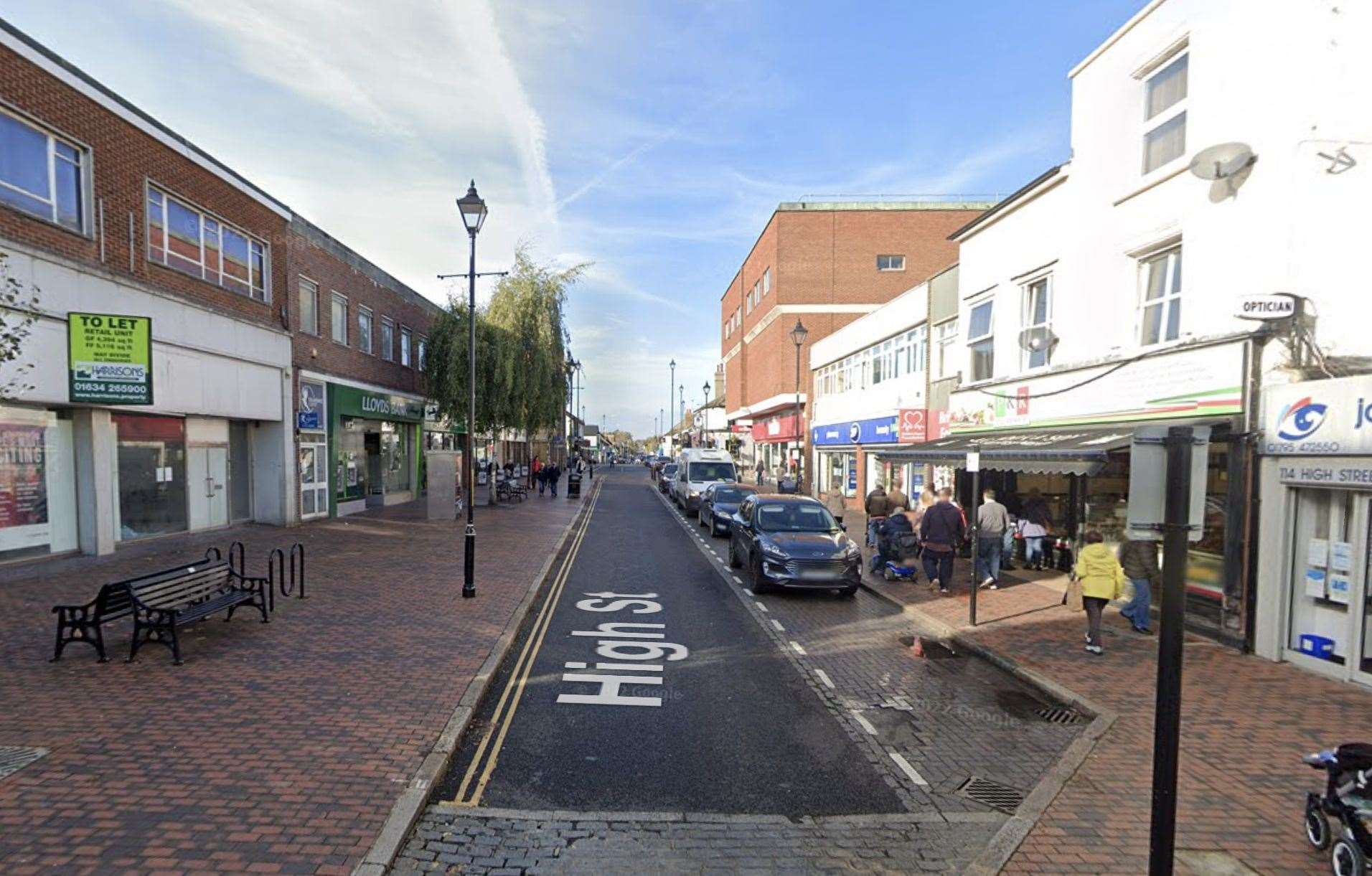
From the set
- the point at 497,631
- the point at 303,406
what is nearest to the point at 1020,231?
the point at 497,631

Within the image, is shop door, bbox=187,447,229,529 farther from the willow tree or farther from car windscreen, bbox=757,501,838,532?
car windscreen, bbox=757,501,838,532

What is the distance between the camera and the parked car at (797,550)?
10.8 m

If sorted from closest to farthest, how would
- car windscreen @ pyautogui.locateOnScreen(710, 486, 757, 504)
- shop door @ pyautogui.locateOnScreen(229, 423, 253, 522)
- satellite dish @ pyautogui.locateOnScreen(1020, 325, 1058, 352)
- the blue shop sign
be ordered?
satellite dish @ pyautogui.locateOnScreen(1020, 325, 1058, 352), shop door @ pyautogui.locateOnScreen(229, 423, 253, 522), car windscreen @ pyautogui.locateOnScreen(710, 486, 757, 504), the blue shop sign

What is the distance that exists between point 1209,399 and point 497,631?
9076 mm

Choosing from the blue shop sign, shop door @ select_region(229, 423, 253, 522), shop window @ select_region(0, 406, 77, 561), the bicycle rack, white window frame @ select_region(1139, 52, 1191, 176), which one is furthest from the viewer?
the blue shop sign

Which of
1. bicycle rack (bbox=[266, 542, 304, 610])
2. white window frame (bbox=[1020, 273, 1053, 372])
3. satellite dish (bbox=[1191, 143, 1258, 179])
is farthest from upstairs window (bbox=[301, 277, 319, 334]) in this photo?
satellite dish (bbox=[1191, 143, 1258, 179])

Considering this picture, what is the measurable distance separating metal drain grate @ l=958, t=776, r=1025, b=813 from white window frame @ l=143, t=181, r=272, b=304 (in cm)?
1565

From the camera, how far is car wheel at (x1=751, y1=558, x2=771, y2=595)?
11.1 metres

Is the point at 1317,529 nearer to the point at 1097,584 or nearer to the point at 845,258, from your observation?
the point at 1097,584

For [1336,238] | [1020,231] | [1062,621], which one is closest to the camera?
[1336,238]

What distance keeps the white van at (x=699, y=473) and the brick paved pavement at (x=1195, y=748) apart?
16.2 m

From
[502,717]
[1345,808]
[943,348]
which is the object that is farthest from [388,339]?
[1345,808]

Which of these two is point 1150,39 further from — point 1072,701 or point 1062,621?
point 1072,701

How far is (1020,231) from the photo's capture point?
44.0 ft
